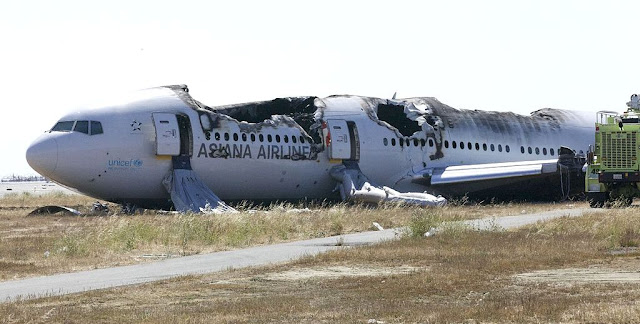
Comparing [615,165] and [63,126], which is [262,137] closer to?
[63,126]

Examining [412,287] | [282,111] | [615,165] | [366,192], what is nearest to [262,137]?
[282,111]

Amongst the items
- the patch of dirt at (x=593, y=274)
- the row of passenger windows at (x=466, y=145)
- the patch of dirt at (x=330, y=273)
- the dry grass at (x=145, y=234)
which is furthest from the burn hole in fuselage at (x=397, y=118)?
the patch of dirt at (x=593, y=274)

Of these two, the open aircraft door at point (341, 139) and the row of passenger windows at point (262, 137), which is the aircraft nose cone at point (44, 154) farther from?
the open aircraft door at point (341, 139)

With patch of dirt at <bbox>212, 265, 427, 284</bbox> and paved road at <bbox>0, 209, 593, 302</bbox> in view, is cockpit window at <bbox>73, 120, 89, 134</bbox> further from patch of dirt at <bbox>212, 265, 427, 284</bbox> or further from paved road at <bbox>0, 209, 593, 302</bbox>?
patch of dirt at <bbox>212, 265, 427, 284</bbox>

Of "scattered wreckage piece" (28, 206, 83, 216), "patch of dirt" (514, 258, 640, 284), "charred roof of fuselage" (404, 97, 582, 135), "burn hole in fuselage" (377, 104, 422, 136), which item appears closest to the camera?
"patch of dirt" (514, 258, 640, 284)

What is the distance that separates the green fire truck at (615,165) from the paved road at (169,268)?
39.8 feet

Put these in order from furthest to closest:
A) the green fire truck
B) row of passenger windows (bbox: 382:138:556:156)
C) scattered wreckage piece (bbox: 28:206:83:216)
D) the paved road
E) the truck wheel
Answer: row of passenger windows (bbox: 382:138:556:156) → scattered wreckage piece (bbox: 28:206:83:216) → the truck wheel → the green fire truck → the paved road

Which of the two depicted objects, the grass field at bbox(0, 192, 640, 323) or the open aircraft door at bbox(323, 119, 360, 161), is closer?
the grass field at bbox(0, 192, 640, 323)

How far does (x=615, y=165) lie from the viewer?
34.9 meters

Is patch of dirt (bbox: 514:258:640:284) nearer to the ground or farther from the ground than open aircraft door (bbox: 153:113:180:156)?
nearer to the ground

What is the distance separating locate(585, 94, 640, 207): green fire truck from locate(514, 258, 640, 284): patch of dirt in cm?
1733

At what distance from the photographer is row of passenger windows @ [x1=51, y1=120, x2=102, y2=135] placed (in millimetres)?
35406

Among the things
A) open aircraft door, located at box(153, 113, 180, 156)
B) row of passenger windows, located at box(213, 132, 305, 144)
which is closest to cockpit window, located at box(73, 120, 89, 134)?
open aircraft door, located at box(153, 113, 180, 156)

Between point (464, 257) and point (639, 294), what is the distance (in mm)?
5944
